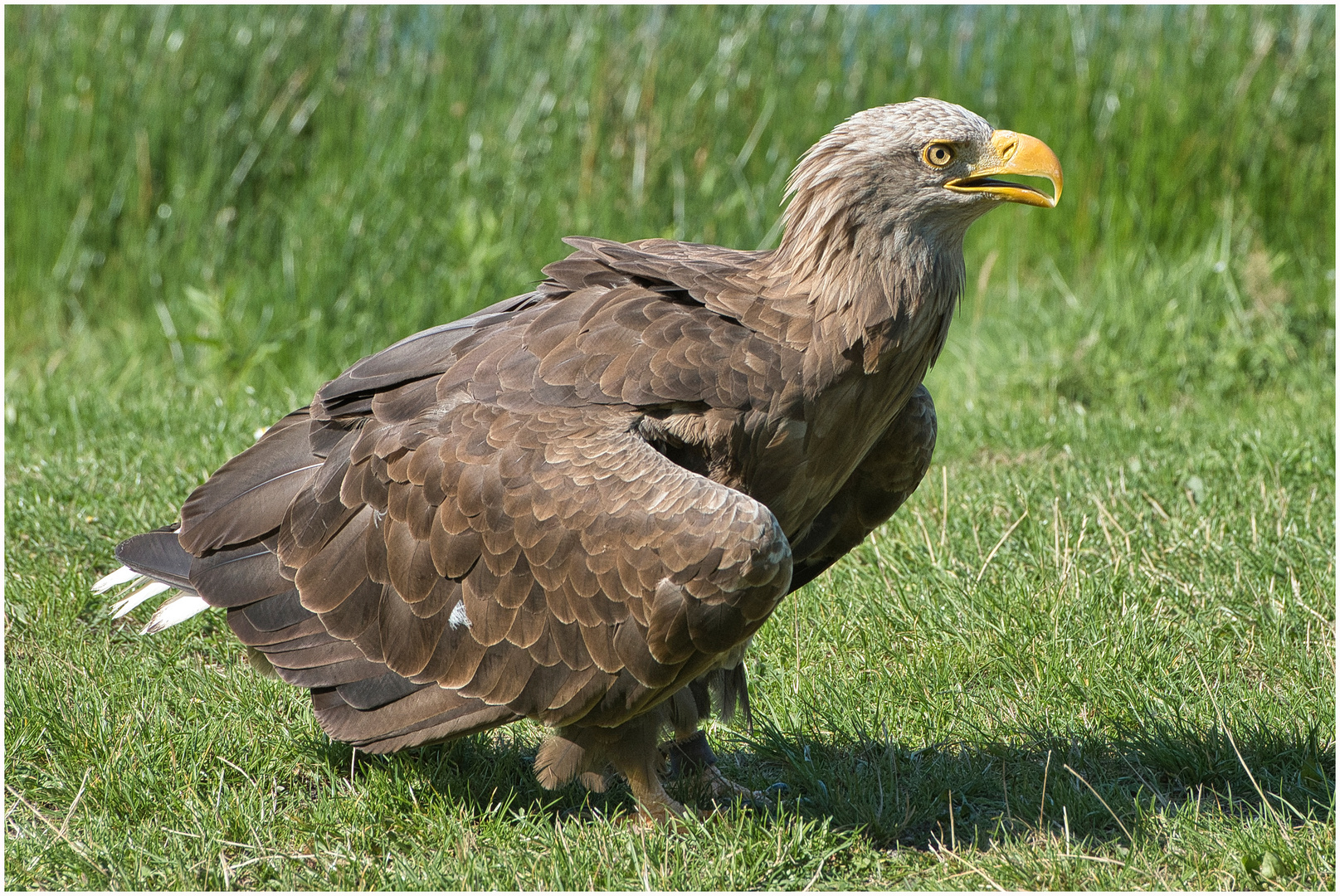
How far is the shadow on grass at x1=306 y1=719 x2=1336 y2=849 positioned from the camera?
148 inches

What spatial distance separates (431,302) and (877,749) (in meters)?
4.89

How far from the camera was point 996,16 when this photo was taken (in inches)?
366

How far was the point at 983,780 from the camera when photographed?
395cm

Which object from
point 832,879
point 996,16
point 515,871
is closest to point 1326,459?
point 832,879

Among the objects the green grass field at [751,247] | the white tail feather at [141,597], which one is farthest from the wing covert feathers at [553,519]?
the green grass field at [751,247]

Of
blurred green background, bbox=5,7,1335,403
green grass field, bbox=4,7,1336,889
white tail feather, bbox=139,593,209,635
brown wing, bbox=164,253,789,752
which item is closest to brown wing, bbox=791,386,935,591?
green grass field, bbox=4,7,1336,889

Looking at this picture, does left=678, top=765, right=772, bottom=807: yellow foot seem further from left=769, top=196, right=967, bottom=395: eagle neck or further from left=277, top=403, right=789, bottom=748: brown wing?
left=769, top=196, right=967, bottom=395: eagle neck

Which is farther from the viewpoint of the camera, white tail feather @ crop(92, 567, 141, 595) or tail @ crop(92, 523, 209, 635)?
white tail feather @ crop(92, 567, 141, 595)

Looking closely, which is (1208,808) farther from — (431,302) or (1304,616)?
(431,302)

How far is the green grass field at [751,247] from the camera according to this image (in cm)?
372

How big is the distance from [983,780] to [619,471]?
1.58 m

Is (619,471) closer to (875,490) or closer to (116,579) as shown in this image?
(875,490)

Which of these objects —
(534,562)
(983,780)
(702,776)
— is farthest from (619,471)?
(983,780)

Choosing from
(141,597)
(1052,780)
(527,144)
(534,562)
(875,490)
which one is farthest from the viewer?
(527,144)
